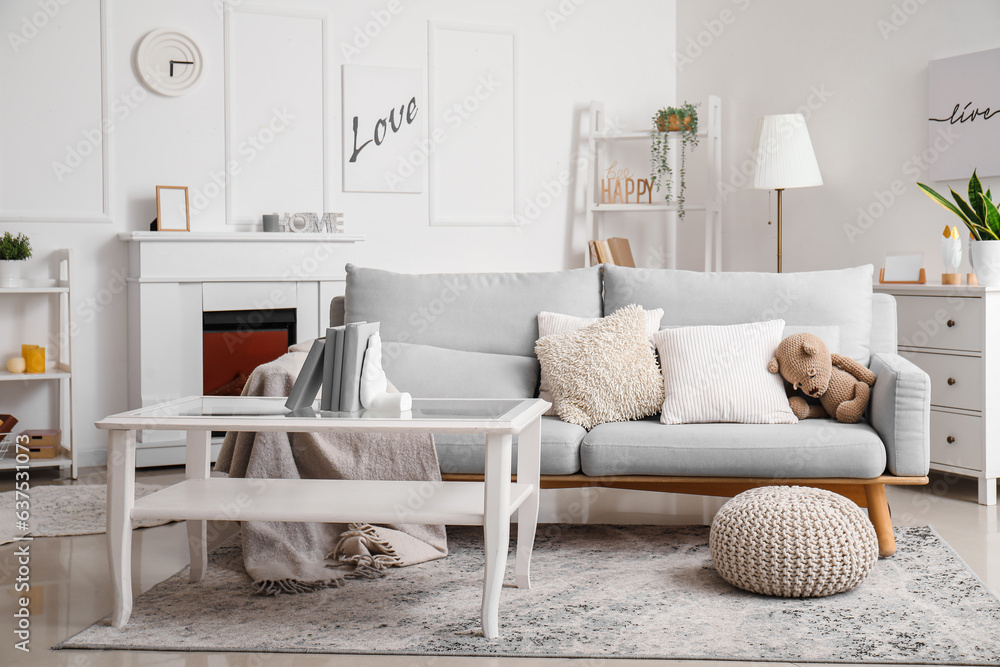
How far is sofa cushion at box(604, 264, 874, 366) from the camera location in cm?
312

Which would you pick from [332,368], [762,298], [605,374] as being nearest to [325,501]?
[332,368]

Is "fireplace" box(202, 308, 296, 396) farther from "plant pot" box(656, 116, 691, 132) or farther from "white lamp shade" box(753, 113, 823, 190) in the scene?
"white lamp shade" box(753, 113, 823, 190)

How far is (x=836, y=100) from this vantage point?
4406mm

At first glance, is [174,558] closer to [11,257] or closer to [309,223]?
[11,257]

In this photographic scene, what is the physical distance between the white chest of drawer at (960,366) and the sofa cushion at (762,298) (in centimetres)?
51

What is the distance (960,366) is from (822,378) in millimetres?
1000

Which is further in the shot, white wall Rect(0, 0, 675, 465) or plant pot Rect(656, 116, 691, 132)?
plant pot Rect(656, 116, 691, 132)

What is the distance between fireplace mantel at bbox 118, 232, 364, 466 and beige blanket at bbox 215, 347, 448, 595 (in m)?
1.48

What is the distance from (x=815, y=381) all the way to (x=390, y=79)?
2890 millimetres

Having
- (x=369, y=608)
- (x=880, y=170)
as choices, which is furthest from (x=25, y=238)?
(x=880, y=170)

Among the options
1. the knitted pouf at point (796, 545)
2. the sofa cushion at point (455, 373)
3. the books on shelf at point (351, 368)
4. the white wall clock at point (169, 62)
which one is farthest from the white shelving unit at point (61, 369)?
the knitted pouf at point (796, 545)

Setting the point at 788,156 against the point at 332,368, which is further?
the point at 788,156

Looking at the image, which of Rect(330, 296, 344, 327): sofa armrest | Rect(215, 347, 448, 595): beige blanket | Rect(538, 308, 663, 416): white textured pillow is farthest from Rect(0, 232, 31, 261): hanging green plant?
Rect(538, 308, 663, 416): white textured pillow

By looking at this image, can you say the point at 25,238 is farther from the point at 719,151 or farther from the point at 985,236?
the point at 985,236
